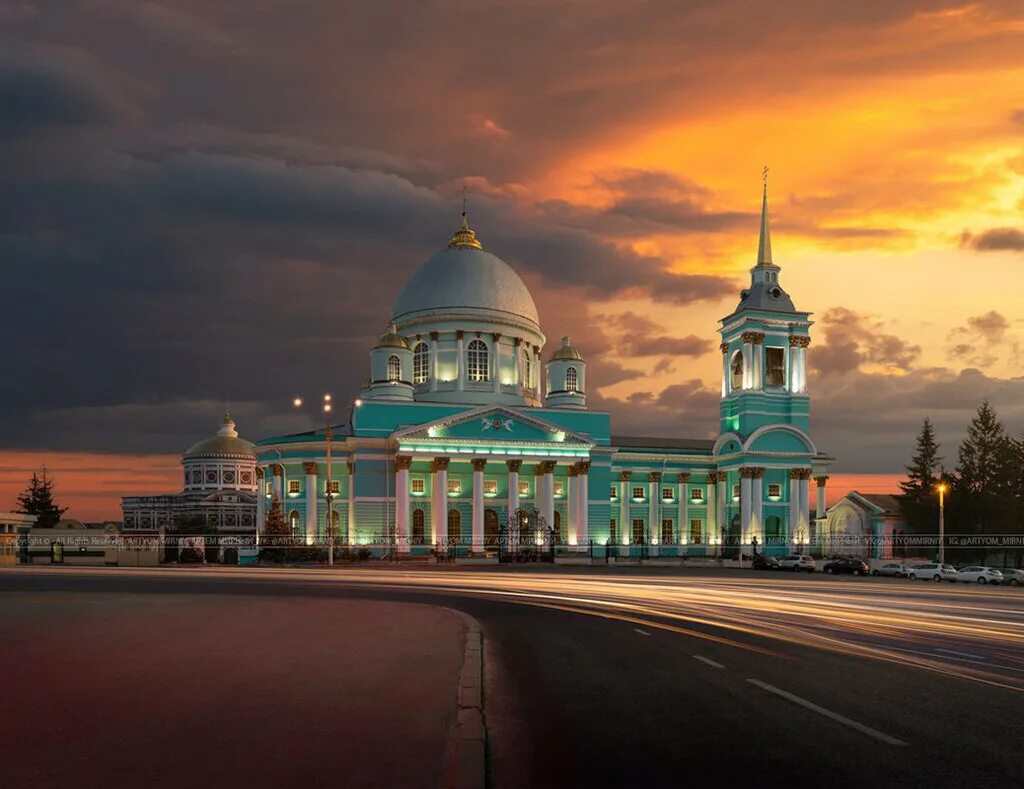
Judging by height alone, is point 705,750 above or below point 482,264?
below

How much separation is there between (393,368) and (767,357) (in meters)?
33.1

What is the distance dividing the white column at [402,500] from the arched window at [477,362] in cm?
1390

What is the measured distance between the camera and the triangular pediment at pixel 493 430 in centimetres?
7706

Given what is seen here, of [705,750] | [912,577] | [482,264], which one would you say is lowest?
[912,577]

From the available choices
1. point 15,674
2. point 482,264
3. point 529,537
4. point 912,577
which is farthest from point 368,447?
point 15,674

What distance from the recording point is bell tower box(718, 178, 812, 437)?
89.9m

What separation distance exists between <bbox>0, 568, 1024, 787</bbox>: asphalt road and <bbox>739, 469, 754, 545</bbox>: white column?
58.7m

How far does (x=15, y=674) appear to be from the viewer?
539 inches

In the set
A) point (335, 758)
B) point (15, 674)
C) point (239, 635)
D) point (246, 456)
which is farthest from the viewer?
point (246, 456)

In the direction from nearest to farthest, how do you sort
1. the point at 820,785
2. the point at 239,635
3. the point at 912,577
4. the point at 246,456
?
the point at 820,785 < the point at 239,635 < the point at 912,577 < the point at 246,456

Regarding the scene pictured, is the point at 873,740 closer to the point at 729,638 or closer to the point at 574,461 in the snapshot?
the point at 729,638

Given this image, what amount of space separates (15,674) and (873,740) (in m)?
10.7

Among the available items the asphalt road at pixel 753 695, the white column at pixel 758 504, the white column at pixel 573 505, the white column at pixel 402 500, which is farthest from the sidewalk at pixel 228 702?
the white column at pixel 758 504

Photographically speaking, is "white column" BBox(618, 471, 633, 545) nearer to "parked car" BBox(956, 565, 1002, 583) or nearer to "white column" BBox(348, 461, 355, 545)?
"white column" BBox(348, 461, 355, 545)
